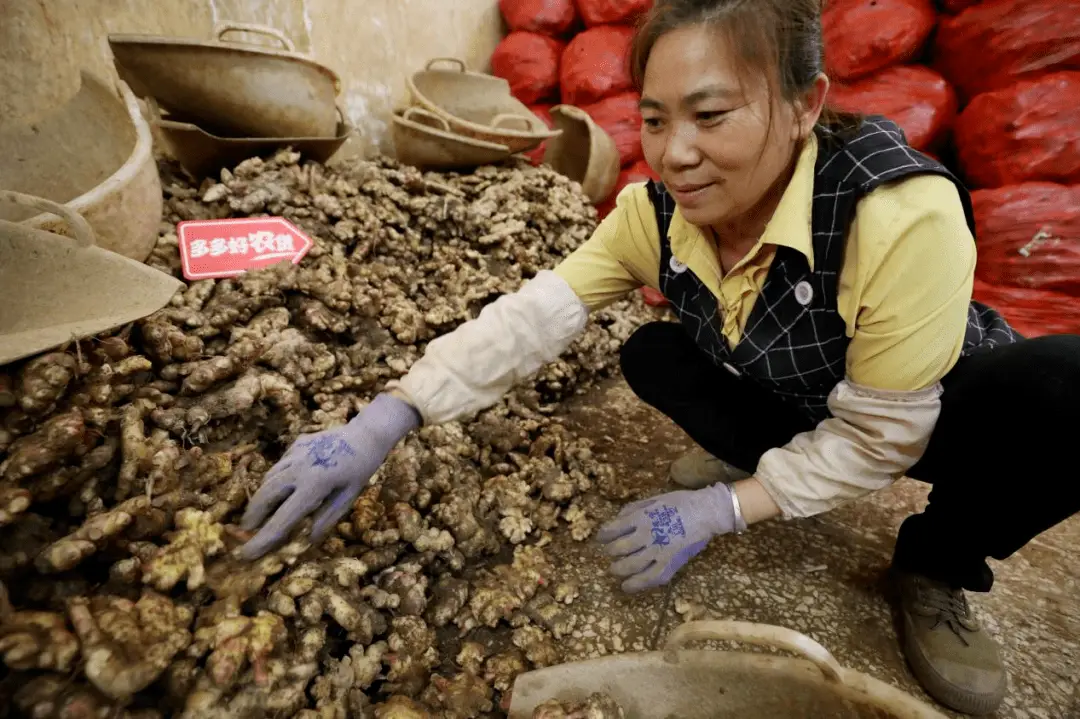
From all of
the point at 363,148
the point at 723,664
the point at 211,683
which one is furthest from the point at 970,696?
the point at 363,148

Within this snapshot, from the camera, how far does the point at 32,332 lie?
1.29 meters

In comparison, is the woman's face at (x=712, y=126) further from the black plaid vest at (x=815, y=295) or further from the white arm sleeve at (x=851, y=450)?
the white arm sleeve at (x=851, y=450)

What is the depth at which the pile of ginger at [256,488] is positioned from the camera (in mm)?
980

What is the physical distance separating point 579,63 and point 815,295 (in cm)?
318

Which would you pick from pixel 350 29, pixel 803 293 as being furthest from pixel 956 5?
pixel 350 29

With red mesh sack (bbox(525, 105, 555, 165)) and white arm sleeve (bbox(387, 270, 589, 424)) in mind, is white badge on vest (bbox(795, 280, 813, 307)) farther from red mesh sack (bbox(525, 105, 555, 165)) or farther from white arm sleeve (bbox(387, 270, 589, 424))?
red mesh sack (bbox(525, 105, 555, 165))

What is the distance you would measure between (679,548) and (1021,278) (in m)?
2.37

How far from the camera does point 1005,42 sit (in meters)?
2.45

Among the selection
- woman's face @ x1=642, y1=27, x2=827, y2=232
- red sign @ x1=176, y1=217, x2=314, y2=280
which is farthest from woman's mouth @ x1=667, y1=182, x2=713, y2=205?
red sign @ x1=176, y1=217, x2=314, y2=280

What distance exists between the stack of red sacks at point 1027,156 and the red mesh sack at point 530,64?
2467 mm

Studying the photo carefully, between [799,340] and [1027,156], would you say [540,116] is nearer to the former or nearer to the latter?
[1027,156]

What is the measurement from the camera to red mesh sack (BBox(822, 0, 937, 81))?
8.78 feet

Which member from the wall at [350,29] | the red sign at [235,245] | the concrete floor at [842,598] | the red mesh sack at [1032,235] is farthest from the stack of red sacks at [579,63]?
the concrete floor at [842,598]

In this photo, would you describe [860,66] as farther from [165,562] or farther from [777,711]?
[165,562]
